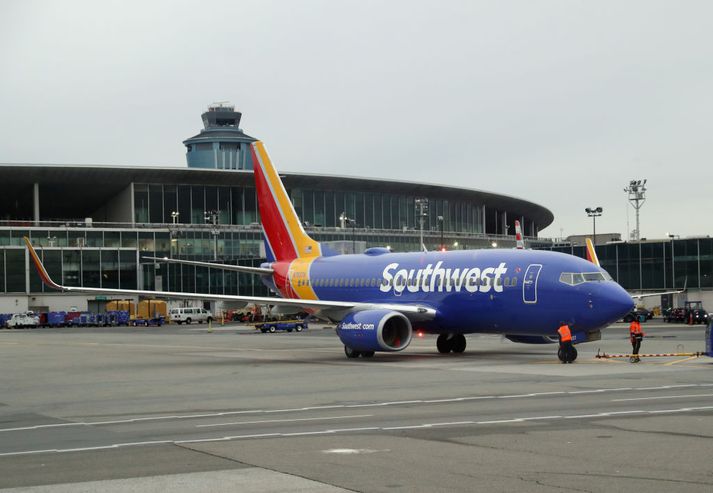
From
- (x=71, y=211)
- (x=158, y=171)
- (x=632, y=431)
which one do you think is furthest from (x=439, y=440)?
(x=71, y=211)

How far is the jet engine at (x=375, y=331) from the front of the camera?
36.6m

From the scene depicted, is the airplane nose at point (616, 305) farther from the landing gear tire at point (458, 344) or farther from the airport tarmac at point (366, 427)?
the landing gear tire at point (458, 344)

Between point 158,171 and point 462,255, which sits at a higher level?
point 158,171

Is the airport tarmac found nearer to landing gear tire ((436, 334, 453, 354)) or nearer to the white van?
landing gear tire ((436, 334, 453, 354))

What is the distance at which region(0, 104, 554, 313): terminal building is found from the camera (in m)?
112

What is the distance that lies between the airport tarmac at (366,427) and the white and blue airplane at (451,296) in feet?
5.90

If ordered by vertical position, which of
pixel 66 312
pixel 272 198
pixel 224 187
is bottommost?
pixel 66 312

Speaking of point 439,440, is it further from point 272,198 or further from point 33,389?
point 272,198

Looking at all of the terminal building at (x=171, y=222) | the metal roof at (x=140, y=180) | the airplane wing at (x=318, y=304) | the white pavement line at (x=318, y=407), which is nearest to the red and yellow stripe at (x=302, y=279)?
the airplane wing at (x=318, y=304)

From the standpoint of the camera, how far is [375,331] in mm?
36500

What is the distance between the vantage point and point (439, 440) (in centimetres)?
1584

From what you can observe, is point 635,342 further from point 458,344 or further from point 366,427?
point 366,427

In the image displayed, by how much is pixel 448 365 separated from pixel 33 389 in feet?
44.3

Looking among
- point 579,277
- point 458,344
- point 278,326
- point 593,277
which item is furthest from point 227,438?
point 278,326
